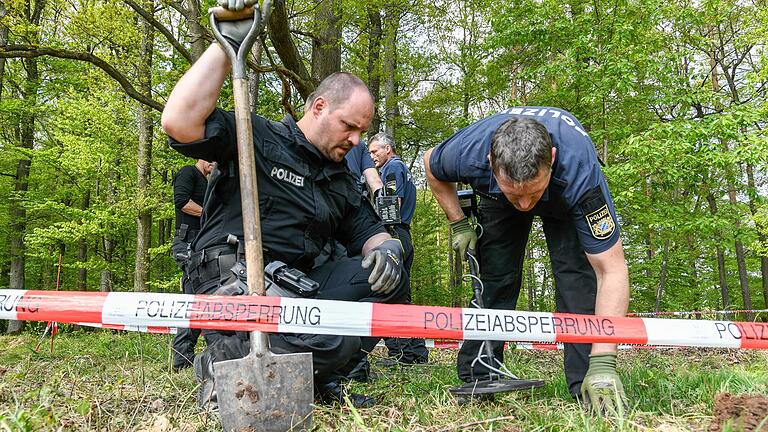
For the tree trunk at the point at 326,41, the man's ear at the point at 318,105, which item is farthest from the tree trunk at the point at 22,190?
the man's ear at the point at 318,105

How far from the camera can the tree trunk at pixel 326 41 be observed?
24.1 ft

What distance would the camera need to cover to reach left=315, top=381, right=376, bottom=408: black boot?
244 cm

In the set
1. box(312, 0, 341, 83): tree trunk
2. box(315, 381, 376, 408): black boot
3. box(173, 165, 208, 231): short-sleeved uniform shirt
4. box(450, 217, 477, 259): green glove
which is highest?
box(312, 0, 341, 83): tree trunk

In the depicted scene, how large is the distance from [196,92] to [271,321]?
99cm

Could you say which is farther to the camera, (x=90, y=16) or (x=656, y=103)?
(x=656, y=103)

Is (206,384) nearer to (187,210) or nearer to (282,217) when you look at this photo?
(282,217)

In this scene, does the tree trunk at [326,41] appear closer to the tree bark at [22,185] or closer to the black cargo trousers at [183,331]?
the black cargo trousers at [183,331]

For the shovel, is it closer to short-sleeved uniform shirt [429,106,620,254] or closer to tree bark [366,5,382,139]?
short-sleeved uniform shirt [429,106,620,254]

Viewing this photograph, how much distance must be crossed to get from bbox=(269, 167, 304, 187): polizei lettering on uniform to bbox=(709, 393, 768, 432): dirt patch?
6.34 ft

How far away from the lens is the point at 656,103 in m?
9.25

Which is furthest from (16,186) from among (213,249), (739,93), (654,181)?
(739,93)

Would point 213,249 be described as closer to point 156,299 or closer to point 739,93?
point 156,299

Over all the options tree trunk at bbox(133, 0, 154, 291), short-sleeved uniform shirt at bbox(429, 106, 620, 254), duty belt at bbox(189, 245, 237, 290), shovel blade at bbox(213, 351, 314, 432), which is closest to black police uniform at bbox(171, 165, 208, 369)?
duty belt at bbox(189, 245, 237, 290)

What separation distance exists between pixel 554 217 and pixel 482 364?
0.92m
